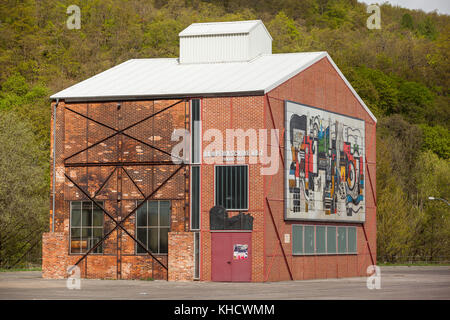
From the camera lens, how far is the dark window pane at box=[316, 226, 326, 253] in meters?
51.2

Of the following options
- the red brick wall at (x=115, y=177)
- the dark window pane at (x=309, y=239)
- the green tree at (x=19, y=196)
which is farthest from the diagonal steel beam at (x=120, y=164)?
the green tree at (x=19, y=196)

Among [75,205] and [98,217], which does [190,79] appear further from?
[75,205]

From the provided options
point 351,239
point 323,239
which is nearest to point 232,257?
point 323,239

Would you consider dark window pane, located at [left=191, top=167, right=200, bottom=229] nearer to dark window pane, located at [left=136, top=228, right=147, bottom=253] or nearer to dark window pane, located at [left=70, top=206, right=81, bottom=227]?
dark window pane, located at [left=136, top=228, right=147, bottom=253]

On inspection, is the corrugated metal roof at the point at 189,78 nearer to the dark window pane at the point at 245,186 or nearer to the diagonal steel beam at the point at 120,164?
the diagonal steel beam at the point at 120,164

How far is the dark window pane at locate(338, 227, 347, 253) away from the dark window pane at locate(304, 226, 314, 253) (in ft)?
12.7

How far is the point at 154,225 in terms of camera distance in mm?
47250

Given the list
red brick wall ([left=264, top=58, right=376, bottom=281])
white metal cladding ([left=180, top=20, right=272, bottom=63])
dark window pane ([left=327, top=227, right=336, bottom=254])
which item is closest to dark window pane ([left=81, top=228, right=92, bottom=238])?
red brick wall ([left=264, top=58, right=376, bottom=281])

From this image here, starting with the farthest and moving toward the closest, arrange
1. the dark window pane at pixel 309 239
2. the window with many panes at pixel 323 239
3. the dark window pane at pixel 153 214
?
the dark window pane at pixel 309 239
the window with many panes at pixel 323 239
the dark window pane at pixel 153 214

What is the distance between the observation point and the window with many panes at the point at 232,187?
45.4 m

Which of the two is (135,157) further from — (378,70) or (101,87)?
(378,70)

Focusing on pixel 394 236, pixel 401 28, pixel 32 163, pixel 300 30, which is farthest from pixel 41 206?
pixel 401 28

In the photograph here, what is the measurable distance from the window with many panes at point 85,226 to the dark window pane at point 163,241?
3485 mm

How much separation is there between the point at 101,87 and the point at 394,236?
1622 inches
